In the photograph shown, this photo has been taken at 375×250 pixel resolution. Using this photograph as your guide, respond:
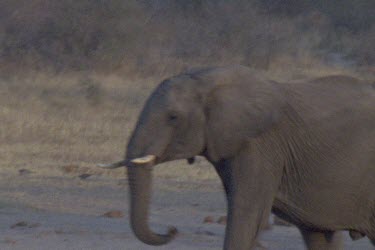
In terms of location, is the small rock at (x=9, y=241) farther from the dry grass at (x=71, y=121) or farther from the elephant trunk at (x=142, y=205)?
the dry grass at (x=71, y=121)

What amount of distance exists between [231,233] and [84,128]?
29.8 ft

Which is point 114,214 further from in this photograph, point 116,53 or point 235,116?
point 116,53

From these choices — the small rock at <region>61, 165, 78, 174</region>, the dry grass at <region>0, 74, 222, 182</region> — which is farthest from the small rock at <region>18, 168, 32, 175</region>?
the small rock at <region>61, 165, 78, 174</region>

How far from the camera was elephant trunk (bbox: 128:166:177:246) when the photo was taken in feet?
20.0

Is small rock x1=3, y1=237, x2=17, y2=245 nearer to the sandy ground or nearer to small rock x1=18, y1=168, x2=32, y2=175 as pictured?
the sandy ground

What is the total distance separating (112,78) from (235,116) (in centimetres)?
1507

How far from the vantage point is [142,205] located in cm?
611

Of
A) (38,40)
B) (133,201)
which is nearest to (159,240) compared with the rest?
(133,201)

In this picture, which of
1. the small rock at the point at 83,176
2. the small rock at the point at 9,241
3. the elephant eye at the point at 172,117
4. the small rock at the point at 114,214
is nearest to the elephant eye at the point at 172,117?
the elephant eye at the point at 172,117

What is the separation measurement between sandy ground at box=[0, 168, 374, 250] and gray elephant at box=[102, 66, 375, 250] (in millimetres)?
1815

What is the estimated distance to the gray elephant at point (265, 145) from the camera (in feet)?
20.2

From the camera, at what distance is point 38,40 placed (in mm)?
25188

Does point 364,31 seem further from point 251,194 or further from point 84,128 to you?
point 251,194

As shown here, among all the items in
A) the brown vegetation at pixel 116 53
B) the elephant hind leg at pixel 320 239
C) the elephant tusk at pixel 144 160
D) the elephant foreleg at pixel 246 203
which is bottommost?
the brown vegetation at pixel 116 53
